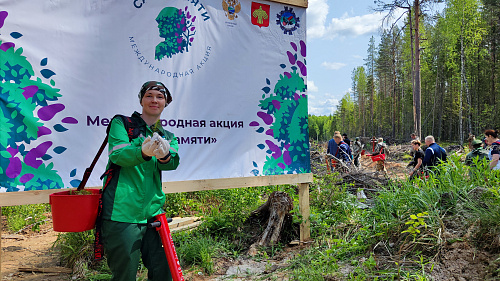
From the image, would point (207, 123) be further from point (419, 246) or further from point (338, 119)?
point (338, 119)

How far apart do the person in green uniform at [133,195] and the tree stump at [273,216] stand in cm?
230

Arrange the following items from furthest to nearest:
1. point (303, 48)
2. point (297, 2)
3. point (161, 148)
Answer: point (303, 48)
point (297, 2)
point (161, 148)

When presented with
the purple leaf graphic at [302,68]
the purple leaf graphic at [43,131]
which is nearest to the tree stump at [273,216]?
the purple leaf graphic at [302,68]

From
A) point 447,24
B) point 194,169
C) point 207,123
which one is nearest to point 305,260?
point 194,169

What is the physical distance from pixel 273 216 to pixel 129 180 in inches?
118

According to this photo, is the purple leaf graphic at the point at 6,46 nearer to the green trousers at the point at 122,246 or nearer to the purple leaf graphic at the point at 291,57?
the green trousers at the point at 122,246

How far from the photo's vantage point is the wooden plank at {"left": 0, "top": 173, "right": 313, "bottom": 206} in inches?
124

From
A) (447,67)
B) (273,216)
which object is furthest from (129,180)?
(447,67)

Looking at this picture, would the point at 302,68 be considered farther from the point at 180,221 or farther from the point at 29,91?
the point at 29,91

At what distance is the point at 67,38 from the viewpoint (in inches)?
Answer: 136

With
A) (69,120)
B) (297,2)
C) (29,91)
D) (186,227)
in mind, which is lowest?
(186,227)

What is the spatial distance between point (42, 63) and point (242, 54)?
220 cm

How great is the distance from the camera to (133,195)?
2334 millimetres

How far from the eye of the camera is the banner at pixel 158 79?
3.25 metres
